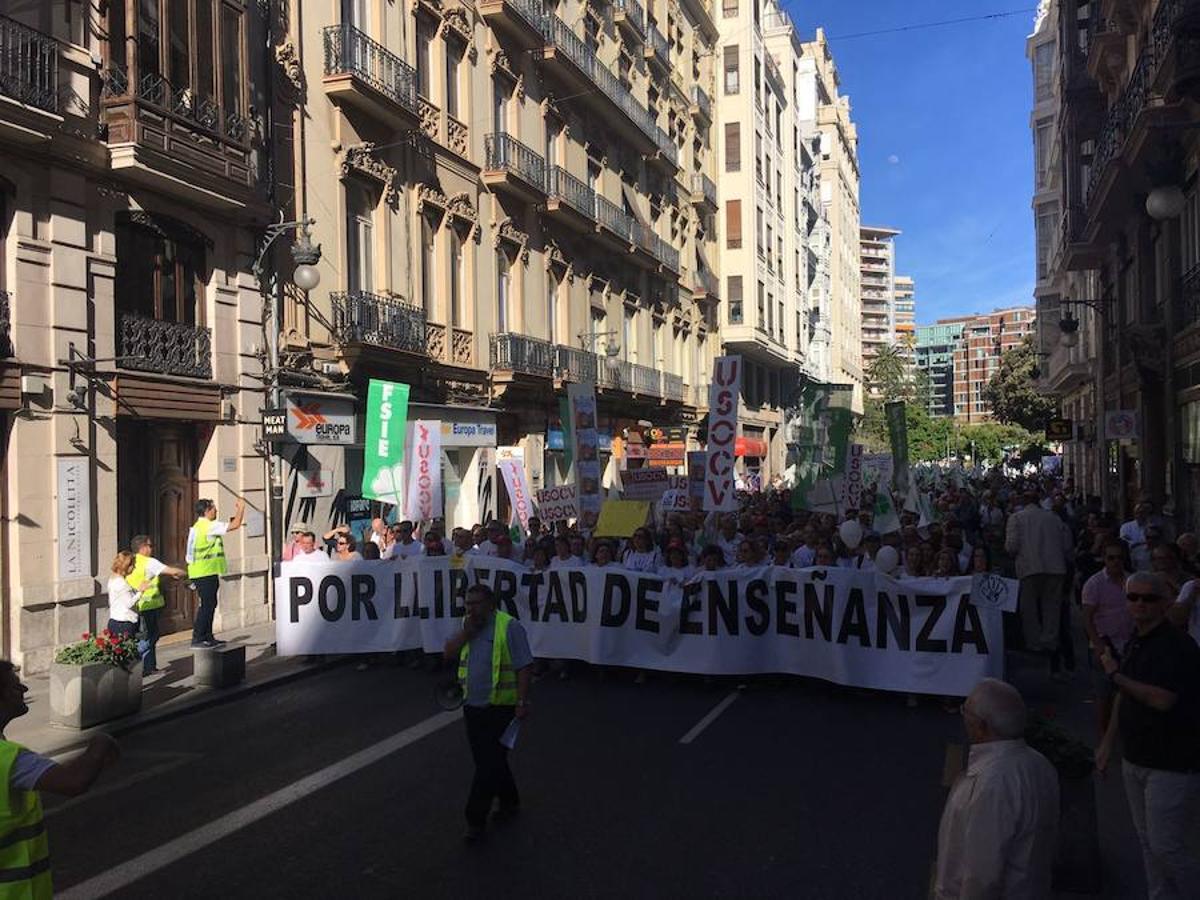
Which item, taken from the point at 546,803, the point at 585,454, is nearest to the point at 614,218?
the point at 585,454

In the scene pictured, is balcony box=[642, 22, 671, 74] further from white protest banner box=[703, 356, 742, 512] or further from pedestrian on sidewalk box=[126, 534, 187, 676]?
pedestrian on sidewalk box=[126, 534, 187, 676]

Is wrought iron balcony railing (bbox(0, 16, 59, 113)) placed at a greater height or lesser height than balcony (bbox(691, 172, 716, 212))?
lesser

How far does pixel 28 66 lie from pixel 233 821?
941cm

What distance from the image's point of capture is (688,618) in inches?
404

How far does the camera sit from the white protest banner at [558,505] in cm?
1631

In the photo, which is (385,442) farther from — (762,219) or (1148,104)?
(762,219)

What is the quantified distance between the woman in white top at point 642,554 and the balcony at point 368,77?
10366 millimetres

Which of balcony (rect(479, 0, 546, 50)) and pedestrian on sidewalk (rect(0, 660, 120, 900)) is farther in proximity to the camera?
balcony (rect(479, 0, 546, 50))

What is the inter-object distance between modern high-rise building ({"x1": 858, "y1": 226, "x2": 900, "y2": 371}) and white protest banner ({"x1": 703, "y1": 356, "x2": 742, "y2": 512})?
128 metres

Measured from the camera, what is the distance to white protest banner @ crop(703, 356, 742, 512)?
13578 millimetres

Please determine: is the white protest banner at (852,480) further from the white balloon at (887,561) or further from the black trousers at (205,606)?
the black trousers at (205,606)

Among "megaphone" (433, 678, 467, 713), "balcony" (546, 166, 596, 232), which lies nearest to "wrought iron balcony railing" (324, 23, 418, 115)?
"balcony" (546, 166, 596, 232)

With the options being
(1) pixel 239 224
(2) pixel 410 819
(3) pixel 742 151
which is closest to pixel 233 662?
(2) pixel 410 819

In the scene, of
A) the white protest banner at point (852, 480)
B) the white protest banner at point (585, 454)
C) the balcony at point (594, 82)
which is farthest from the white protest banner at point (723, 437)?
the balcony at point (594, 82)
